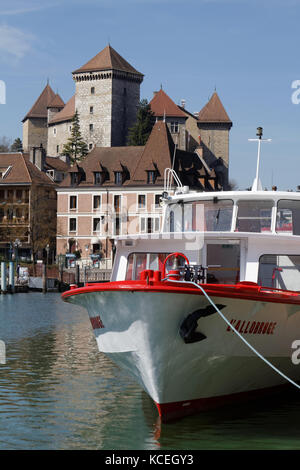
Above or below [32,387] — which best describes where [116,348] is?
above

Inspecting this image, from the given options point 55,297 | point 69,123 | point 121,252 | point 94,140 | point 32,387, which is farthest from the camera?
point 69,123

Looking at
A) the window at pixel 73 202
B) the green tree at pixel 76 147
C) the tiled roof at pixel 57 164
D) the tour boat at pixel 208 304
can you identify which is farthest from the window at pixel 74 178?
the tour boat at pixel 208 304

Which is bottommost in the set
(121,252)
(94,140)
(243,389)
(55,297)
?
(55,297)

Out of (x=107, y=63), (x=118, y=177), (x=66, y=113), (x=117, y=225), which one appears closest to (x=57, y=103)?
(x=66, y=113)

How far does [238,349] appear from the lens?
13461 millimetres

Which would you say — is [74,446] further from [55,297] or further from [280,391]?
[55,297]

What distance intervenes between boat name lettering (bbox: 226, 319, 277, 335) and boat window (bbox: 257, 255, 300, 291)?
0.97m

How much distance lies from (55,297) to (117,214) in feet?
93.1

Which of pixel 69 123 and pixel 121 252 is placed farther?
pixel 69 123

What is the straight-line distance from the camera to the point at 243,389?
14273 mm

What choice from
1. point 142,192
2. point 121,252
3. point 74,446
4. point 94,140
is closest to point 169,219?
point 121,252

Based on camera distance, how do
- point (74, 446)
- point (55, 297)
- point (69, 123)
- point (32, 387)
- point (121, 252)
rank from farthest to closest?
point (69, 123), point (55, 297), point (32, 387), point (121, 252), point (74, 446)

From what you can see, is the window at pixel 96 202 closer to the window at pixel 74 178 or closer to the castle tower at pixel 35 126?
the window at pixel 74 178

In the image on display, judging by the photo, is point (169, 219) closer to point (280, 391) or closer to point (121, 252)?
point (121, 252)
